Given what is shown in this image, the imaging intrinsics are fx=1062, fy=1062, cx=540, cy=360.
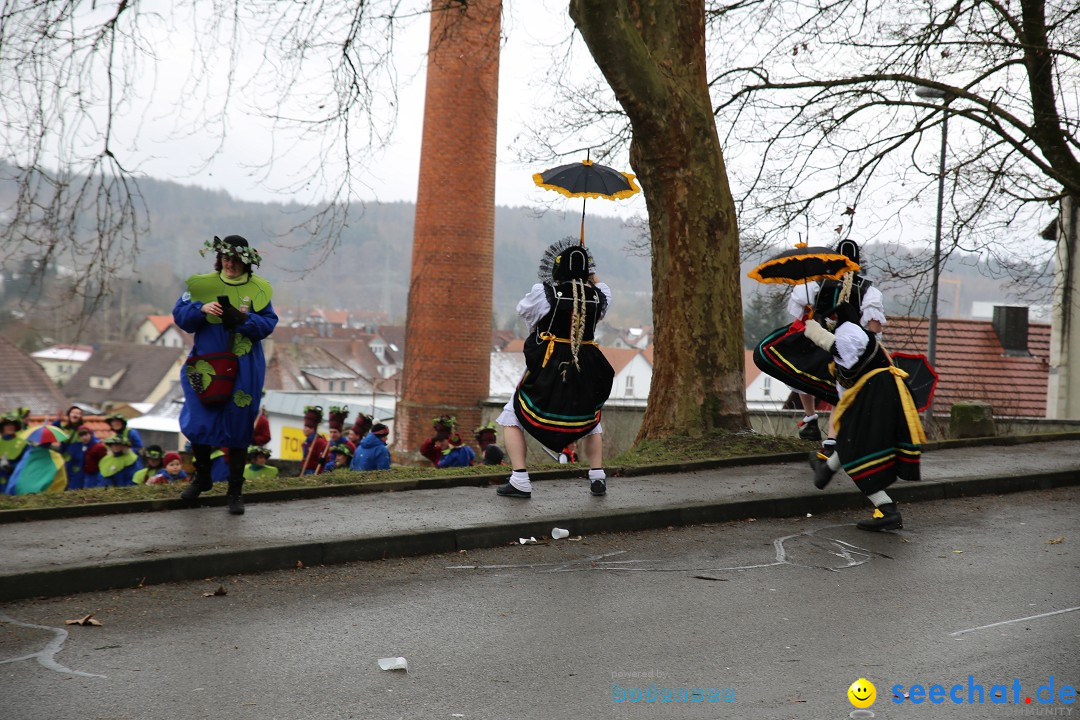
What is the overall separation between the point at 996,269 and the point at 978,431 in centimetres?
349

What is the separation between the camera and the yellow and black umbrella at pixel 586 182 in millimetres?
9172

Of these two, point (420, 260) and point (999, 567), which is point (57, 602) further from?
point (420, 260)

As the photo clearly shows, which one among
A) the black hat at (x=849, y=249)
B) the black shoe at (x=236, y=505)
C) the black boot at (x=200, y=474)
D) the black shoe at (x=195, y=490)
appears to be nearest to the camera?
the black shoe at (x=236, y=505)

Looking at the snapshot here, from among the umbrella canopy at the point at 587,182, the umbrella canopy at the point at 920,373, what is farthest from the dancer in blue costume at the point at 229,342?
the umbrella canopy at the point at 920,373

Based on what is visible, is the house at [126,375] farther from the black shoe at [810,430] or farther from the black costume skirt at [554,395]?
the black costume skirt at [554,395]

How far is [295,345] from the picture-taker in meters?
79.6

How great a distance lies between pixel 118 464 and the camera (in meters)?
14.5

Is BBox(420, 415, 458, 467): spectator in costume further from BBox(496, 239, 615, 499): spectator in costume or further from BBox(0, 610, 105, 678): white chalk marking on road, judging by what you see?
BBox(0, 610, 105, 678): white chalk marking on road

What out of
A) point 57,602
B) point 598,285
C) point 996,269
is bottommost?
point 57,602

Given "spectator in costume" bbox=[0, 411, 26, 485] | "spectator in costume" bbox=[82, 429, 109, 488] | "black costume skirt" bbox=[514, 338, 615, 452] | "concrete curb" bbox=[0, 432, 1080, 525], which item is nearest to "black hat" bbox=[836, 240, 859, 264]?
"concrete curb" bbox=[0, 432, 1080, 525]

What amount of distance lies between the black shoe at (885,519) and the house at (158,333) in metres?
97.2

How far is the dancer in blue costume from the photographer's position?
7.48 m

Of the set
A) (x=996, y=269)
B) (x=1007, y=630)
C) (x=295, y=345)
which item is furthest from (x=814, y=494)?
(x=295, y=345)

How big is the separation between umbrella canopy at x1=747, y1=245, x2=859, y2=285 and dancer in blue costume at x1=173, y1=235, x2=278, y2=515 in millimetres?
4223
